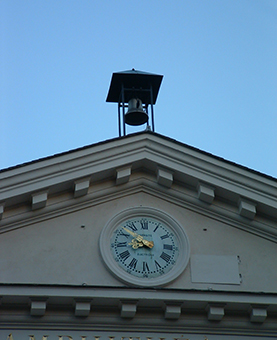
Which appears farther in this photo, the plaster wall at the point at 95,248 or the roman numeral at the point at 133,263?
the roman numeral at the point at 133,263

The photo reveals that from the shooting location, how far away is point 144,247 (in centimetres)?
1558

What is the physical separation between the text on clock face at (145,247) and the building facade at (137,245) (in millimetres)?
21

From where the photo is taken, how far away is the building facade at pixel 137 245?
14422 millimetres

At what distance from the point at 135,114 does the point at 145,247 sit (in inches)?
182

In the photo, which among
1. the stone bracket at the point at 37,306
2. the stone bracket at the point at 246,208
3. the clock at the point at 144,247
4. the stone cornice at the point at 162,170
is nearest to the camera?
the stone bracket at the point at 37,306

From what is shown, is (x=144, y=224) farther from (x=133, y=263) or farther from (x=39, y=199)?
(x=39, y=199)

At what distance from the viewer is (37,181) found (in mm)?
15656

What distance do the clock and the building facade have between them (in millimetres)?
20

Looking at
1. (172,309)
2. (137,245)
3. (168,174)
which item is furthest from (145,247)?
(168,174)

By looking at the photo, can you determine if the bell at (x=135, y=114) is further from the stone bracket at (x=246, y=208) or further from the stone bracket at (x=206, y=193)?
the stone bracket at (x=246, y=208)

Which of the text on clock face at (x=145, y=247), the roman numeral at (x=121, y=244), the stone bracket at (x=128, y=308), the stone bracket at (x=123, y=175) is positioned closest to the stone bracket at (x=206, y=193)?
the text on clock face at (x=145, y=247)

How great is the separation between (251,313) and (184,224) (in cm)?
234

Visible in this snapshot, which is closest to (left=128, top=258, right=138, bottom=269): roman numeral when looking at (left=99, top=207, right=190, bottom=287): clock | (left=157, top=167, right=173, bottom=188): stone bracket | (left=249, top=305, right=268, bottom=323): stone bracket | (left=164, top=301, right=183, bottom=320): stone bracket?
(left=99, top=207, right=190, bottom=287): clock

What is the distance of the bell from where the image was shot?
19.2m
